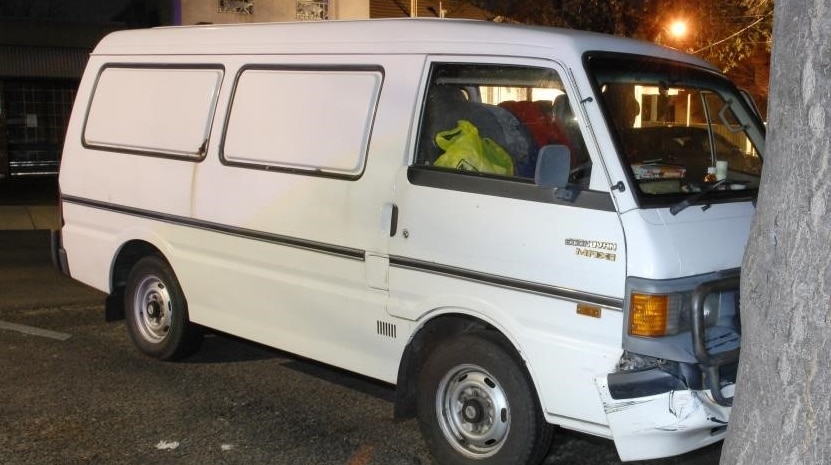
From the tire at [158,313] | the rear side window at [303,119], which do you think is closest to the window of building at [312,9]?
the tire at [158,313]

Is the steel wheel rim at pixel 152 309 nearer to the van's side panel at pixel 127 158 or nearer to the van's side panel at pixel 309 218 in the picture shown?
the van's side panel at pixel 127 158

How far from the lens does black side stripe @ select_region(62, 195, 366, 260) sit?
5246 mm

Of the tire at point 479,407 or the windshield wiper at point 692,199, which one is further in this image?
the tire at point 479,407

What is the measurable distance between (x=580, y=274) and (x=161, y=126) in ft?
11.4

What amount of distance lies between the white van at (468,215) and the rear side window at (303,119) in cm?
1

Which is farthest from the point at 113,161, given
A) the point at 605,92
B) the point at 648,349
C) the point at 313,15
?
the point at 313,15

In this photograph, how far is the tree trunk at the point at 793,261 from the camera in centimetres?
287

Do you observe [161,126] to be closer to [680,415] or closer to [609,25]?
[680,415]

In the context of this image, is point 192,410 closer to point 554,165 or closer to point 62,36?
point 554,165

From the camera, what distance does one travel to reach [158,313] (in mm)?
6789

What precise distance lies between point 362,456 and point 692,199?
7.36ft

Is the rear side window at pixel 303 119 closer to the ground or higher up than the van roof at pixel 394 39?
closer to the ground

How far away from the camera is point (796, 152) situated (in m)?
2.92

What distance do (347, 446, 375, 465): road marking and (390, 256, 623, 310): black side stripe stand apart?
107 cm
